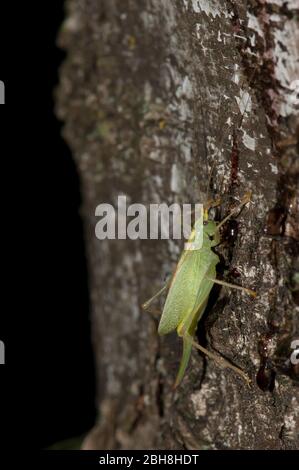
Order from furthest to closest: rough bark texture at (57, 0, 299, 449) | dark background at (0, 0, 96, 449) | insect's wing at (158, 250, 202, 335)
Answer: dark background at (0, 0, 96, 449)
insect's wing at (158, 250, 202, 335)
rough bark texture at (57, 0, 299, 449)

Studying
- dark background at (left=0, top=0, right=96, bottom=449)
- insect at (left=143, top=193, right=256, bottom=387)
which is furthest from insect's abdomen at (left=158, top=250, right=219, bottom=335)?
dark background at (left=0, top=0, right=96, bottom=449)

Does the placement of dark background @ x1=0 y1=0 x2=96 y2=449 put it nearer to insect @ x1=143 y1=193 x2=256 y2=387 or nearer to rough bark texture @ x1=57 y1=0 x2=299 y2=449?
rough bark texture @ x1=57 y1=0 x2=299 y2=449

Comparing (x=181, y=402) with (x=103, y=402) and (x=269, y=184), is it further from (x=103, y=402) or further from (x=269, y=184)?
(x=269, y=184)

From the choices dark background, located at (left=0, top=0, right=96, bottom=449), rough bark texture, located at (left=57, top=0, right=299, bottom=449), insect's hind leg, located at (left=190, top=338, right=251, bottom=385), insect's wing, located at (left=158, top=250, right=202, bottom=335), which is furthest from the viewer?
dark background, located at (left=0, top=0, right=96, bottom=449)

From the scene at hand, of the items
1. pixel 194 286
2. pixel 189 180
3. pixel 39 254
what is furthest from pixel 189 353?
pixel 39 254

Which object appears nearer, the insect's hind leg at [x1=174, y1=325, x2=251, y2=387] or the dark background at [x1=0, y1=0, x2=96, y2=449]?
the insect's hind leg at [x1=174, y1=325, x2=251, y2=387]

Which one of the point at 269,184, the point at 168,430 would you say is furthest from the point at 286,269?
the point at 168,430

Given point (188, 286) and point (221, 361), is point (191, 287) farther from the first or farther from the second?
point (221, 361)
